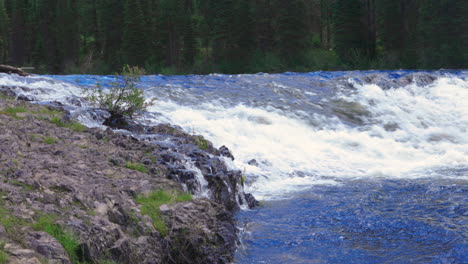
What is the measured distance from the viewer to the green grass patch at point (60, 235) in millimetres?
4094

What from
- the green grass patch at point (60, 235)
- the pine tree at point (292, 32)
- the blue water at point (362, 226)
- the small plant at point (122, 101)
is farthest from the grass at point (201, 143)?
the pine tree at point (292, 32)

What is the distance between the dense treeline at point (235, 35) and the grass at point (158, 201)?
2794 centimetres

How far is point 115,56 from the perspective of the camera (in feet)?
150

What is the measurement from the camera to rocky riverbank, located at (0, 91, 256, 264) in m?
4.26

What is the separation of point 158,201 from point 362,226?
A: 9.63ft

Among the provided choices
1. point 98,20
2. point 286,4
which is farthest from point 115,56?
point 286,4

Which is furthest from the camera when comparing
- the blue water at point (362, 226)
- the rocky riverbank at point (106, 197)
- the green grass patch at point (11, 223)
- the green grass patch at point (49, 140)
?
the green grass patch at point (49, 140)

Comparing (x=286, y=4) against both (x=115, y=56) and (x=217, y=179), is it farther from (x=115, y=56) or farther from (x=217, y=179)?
(x=217, y=179)

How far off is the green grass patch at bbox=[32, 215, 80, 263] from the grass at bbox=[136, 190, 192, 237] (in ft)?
3.52

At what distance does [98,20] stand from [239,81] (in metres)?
39.0

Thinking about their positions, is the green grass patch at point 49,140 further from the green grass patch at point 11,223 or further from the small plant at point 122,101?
the small plant at point 122,101

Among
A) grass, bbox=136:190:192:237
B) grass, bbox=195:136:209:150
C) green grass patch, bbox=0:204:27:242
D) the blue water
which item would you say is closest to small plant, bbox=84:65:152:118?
grass, bbox=195:136:209:150

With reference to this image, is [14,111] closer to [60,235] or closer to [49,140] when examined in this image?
[49,140]

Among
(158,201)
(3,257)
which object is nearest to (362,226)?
(158,201)
